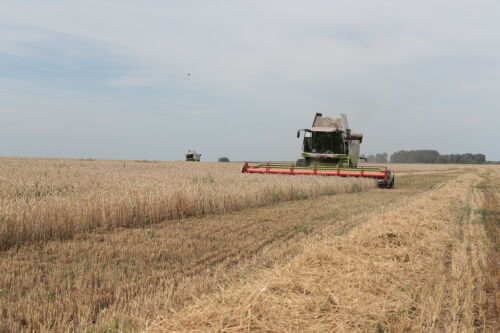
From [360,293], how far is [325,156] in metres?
15.1

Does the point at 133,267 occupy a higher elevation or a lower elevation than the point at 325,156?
lower

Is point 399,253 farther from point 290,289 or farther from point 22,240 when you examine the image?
point 22,240

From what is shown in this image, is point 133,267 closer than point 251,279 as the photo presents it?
No

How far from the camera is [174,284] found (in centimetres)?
412

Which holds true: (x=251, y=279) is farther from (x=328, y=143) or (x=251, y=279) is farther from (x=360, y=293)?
(x=328, y=143)

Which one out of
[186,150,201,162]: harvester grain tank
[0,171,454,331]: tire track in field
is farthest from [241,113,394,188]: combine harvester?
[186,150,201,162]: harvester grain tank

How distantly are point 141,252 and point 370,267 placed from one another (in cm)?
285

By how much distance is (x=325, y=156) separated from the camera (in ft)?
61.1

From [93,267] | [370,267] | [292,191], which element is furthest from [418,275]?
[292,191]

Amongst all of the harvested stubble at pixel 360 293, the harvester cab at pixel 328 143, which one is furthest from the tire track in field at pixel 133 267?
the harvester cab at pixel 328 143

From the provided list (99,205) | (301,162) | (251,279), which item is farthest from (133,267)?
(301,162)

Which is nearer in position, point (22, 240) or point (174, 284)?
point (174, 284)

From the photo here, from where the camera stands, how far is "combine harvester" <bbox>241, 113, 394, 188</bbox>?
1733 cm

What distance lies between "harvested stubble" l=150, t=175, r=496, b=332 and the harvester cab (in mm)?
12527
